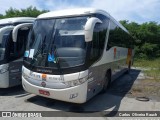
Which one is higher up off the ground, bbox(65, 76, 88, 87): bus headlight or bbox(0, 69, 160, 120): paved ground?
bbox(65, 76, 88, 87): bus headlight

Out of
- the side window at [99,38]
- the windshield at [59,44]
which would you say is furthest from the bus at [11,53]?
the side window at [99,38]

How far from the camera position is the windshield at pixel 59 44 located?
6321 millimetres

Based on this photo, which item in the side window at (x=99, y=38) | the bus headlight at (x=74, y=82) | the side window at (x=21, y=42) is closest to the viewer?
the bus headlight at (x=74, y=82)

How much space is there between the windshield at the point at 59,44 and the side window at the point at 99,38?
1.74ft

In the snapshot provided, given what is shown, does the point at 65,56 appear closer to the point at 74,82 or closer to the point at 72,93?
the point at 74,82

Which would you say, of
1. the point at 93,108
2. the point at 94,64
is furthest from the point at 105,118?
the point at 94,64

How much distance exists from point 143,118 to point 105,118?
3.52ft

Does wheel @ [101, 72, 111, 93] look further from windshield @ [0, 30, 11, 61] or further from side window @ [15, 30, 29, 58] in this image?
windshield @ [0, 30, 11, 61]

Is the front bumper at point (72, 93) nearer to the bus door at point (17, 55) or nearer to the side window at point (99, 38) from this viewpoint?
the side window at point (99, 38)

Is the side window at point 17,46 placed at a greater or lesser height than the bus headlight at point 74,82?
greater

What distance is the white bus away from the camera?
619 cm

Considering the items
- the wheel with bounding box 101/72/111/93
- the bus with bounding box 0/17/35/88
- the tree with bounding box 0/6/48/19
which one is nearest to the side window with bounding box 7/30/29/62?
the bus with bounding box 0/17/35/88

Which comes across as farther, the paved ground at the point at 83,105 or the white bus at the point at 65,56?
the paved ground at the point at 83,105

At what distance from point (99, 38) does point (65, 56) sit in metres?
1.53
